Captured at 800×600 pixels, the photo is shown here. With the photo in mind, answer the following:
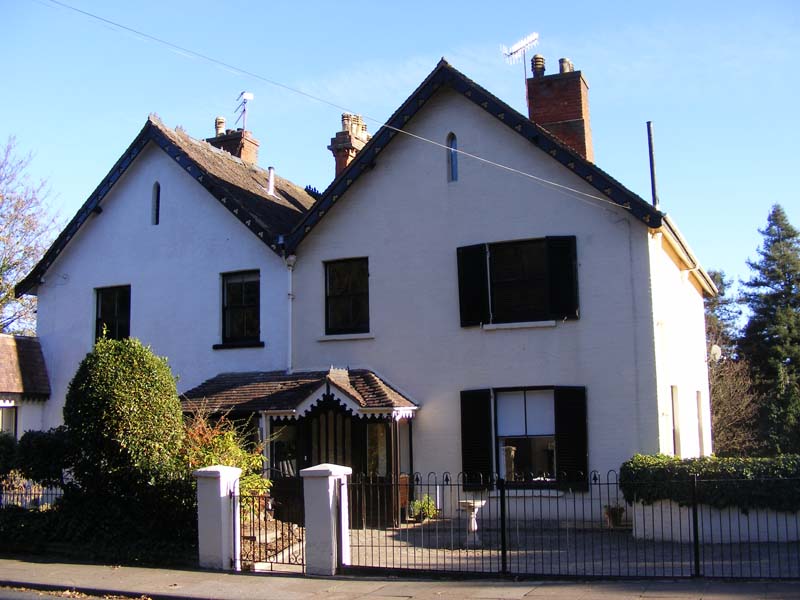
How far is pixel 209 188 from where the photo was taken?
20047mm

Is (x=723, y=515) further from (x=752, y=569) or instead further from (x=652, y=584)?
(x=652, y=584)

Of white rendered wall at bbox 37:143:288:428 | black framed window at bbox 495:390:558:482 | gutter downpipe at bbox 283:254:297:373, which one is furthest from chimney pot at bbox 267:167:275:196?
black framed window at bbox 495:390:558:482

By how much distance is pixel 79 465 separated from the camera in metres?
14.5

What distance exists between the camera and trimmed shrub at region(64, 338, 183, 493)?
46.0ft

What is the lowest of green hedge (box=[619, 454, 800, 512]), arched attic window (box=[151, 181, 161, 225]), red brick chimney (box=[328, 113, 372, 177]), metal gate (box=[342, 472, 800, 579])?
metal gate (box=[342, 472, 800, 579])

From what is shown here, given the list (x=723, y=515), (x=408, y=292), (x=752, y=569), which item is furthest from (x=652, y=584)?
(x=408, y=292)

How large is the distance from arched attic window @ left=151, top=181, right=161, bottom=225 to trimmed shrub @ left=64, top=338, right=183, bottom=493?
698cm

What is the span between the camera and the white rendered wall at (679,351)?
16438 mm

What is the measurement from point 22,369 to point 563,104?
46.9 feet

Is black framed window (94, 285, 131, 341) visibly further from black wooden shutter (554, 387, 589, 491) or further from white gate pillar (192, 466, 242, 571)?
black wooden shutter (554, 387, 589, 491)

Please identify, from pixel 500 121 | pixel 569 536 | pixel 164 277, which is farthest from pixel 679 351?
pixel 164 277

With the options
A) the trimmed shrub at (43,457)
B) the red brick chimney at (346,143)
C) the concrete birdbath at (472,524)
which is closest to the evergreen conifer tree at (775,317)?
the red brick chimney at (346,143)

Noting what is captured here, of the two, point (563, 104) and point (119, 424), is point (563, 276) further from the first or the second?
point (119, 424)

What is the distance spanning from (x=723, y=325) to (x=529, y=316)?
3917 centimetres
